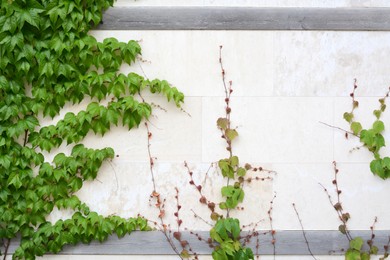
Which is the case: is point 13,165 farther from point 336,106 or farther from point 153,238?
point 336,106

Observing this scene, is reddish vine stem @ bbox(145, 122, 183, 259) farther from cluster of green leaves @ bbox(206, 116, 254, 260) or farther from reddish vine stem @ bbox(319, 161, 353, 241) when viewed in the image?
reddish vine stem @ bbox(319, 161, 353, 241)

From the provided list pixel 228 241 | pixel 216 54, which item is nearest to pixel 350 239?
pixel 228 241

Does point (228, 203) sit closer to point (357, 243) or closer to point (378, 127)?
point (357, 243)

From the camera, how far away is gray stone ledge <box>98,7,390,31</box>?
351 cm

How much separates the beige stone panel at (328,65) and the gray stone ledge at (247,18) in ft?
0.22

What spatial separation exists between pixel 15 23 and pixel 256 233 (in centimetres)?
188

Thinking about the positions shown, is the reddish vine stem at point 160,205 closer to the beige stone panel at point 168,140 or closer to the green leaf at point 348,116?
the beige stone panel at point 168,140

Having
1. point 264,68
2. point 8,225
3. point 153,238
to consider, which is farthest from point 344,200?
point 8,225

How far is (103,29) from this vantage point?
352 centimetres

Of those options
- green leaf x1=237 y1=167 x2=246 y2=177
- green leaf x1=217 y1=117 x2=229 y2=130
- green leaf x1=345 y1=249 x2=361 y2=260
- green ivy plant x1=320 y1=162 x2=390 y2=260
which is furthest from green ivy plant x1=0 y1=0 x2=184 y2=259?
green leaf x1=345 y1=249 x2=361 y2=260

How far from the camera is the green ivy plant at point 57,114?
3.41 metres

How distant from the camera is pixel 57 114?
3.52 meters

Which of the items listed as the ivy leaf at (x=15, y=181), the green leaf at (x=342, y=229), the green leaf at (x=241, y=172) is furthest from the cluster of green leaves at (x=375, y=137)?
the ivy leaf at (x=15, y=181)

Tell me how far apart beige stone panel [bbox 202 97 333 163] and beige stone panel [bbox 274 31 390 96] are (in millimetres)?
85
